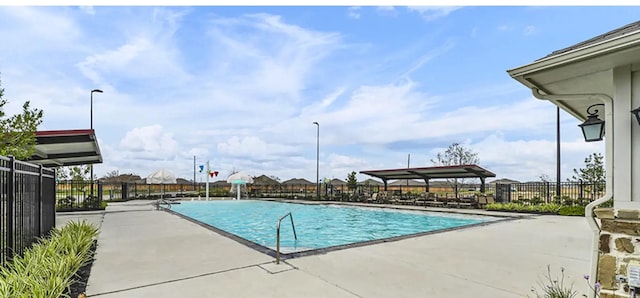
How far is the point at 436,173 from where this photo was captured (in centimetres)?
1900

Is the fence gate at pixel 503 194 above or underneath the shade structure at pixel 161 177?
underneath

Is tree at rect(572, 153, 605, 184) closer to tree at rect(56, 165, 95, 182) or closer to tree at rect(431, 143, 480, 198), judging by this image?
tree at rect(431, 143, 480, 198)

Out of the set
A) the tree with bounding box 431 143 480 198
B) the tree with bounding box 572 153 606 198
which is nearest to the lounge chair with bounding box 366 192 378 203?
the tree with bounding box 572 153 606 198

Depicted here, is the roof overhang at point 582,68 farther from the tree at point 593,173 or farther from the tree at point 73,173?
the tree at point 73,173

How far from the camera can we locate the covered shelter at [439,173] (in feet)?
55.7

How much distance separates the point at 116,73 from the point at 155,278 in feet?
36.7

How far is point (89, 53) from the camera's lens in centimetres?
1095

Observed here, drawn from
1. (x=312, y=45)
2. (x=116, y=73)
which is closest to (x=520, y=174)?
(x=312, y=45)

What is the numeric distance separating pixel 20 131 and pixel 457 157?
31645 millimetres

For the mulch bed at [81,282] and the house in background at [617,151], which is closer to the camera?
the house in background at [617,151]

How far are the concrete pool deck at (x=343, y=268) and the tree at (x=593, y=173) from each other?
10030mm

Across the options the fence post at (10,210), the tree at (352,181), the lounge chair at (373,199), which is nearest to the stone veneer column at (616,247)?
the fence post at (10,210)

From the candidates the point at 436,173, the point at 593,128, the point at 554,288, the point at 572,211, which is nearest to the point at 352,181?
the point at 436,173

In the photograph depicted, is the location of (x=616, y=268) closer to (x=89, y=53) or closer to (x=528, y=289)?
(x=528, y=289)
